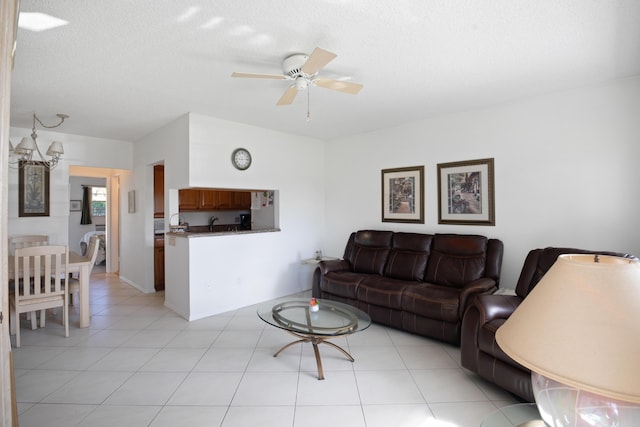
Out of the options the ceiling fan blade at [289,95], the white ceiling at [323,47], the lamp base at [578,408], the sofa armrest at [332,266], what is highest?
the white ceiling at [323,47]

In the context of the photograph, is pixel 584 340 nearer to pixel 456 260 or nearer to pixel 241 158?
pixel 456 260

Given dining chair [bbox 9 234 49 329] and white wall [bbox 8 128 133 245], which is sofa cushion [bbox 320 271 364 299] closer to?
dining chair [bbox 9 234 49 329]

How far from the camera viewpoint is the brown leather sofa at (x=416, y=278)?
3.02 meters

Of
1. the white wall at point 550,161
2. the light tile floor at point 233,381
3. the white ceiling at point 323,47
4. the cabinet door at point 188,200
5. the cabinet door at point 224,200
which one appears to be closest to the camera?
the white ceiling at point 323,47

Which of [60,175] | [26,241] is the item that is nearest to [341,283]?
[26,241]

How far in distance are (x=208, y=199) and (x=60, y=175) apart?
219cm

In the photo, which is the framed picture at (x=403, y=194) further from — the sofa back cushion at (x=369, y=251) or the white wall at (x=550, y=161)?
the sofa back cushion at (x=369, y=251)

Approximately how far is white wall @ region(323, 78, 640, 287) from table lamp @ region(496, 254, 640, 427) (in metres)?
2.75

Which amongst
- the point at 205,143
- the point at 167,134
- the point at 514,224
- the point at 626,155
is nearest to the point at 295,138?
the point at 205,143

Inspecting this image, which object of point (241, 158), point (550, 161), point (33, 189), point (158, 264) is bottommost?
point (158, 264)

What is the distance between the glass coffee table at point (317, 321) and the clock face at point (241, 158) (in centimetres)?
206

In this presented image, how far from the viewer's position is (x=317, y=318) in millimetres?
2719

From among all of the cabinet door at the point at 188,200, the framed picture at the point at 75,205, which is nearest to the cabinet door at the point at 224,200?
the cabinet door at the point at 188,200

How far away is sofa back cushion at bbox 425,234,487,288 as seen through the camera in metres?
3.34
